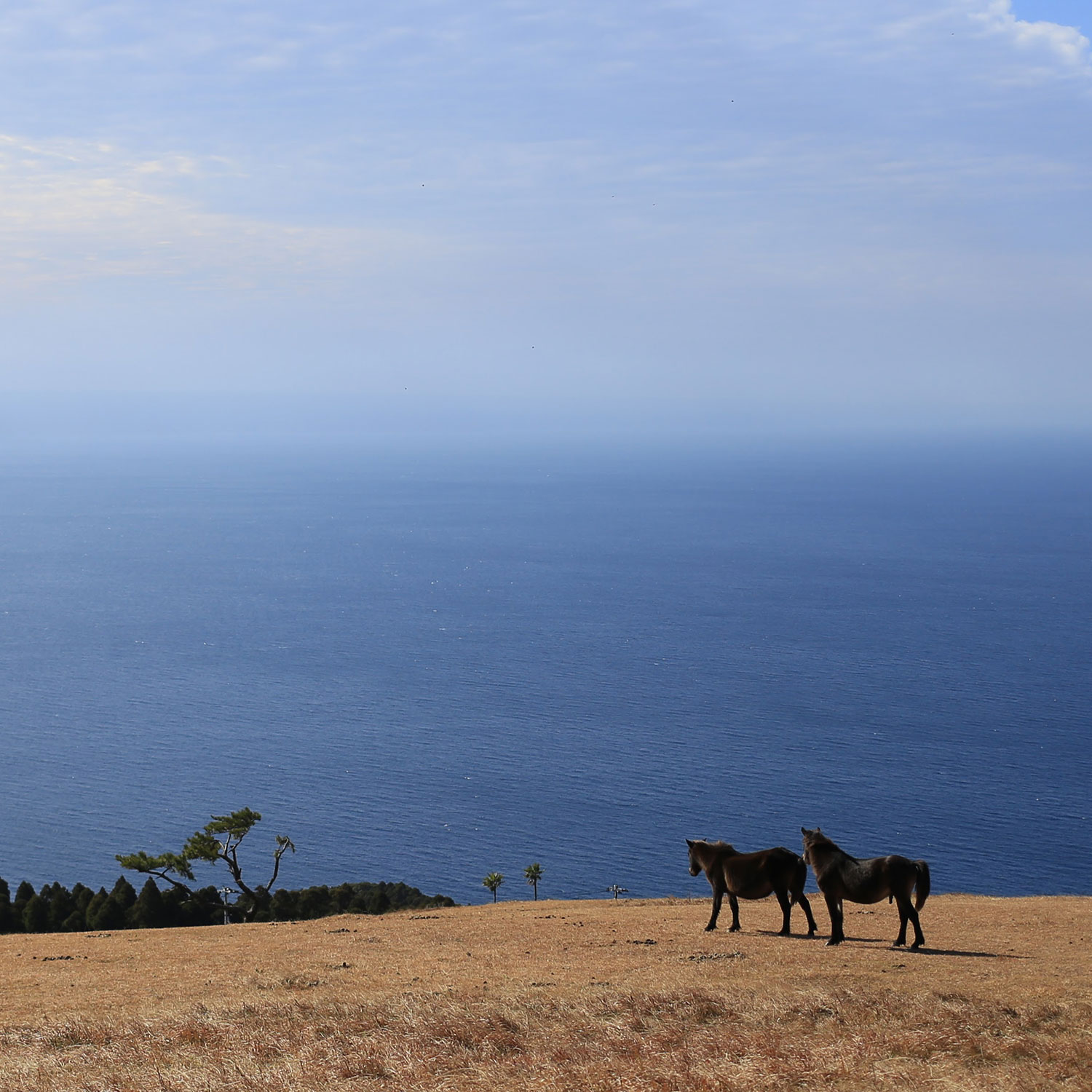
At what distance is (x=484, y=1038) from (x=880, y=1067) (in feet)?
15.0

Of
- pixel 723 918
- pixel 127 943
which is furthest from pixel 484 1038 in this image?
pixel 127 943

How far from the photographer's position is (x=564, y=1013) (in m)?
13.9

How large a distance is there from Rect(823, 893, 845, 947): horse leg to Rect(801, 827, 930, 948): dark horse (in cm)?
1

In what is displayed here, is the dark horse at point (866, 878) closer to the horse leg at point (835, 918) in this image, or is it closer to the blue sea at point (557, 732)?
the horse leg at point (835, 918)

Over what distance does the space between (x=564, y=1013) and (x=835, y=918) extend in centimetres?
718

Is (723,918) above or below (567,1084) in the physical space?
below

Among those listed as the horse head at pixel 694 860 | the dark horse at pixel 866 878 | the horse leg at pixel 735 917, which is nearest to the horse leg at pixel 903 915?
the dark horse at pixel 866 878

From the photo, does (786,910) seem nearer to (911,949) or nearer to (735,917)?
(735,917)

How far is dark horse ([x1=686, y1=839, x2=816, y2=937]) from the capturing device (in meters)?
19.8

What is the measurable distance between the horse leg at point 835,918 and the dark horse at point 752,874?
2.29 feet

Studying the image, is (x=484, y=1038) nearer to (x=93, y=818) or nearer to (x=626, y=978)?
(x=626, y=978)

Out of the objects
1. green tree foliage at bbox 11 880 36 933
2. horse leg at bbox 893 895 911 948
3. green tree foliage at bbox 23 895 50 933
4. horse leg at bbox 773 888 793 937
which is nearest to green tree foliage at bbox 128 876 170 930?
green tree foliage at bbox 23 895 50 933

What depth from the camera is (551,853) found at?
245ft

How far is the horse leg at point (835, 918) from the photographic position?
18859mm
